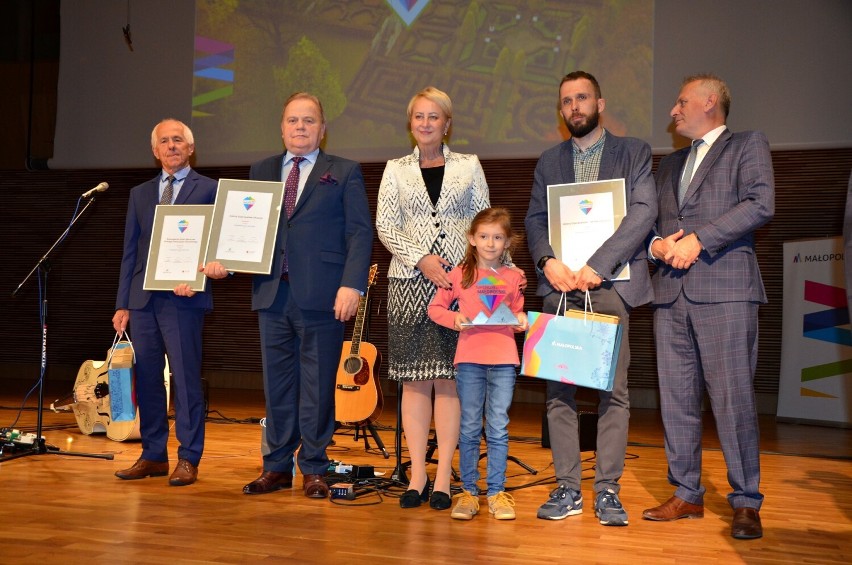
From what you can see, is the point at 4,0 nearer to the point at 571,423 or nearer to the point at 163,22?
the point at 163,22

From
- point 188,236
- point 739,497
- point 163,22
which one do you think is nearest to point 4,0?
point 163,22

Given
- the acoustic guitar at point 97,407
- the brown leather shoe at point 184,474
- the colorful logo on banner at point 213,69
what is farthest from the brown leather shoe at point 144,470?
the colorful logo on banner at point 213,69

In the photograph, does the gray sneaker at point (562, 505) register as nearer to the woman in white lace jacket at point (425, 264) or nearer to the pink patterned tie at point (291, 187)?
the woman in white lace jacket at point (425, 264)

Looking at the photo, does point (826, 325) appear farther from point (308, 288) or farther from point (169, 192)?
point (169, 192)

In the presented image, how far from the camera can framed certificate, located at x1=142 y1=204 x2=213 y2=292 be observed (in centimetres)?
361

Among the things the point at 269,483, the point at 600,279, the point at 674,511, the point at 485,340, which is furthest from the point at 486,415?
the point at 269,483

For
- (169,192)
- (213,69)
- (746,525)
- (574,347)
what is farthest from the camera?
(213,69)

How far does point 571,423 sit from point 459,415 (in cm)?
43

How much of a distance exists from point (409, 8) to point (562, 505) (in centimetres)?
523

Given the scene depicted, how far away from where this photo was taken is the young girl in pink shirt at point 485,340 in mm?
3029

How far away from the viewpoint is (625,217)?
3.05 meters

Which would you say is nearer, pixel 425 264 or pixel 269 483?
pixel 425 264

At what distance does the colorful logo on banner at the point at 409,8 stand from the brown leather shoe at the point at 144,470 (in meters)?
4.64

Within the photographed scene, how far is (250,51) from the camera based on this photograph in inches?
293
